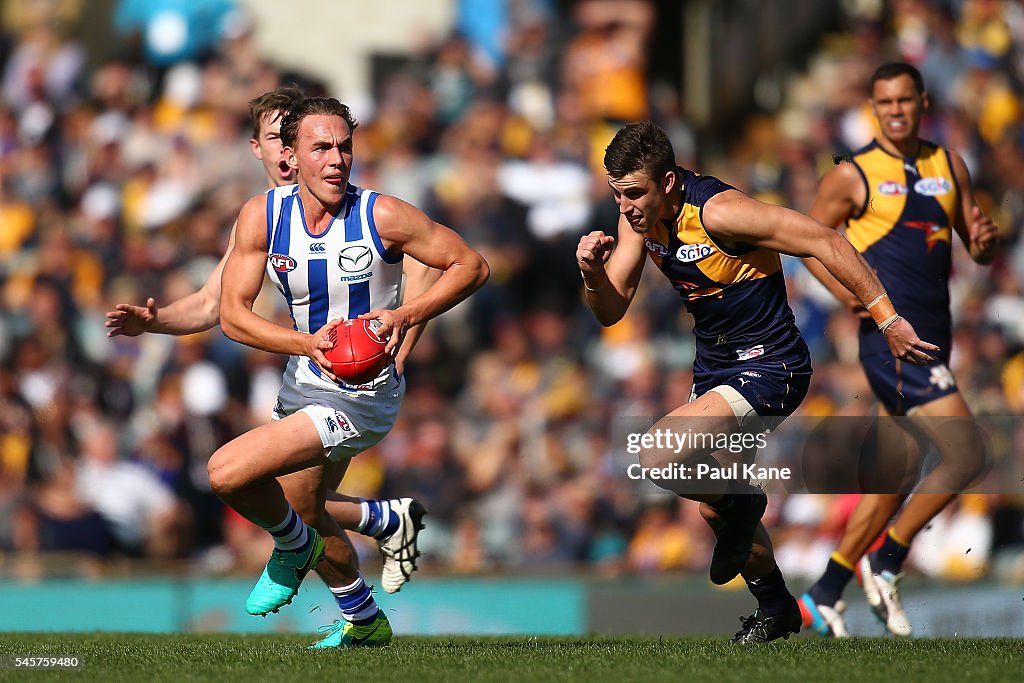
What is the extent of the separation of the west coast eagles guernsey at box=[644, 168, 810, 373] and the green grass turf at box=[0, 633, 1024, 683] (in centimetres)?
147

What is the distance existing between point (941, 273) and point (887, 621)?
2080 mm

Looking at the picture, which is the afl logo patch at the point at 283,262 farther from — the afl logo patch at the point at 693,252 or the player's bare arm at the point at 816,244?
the player's bare arm at the point at 816,244

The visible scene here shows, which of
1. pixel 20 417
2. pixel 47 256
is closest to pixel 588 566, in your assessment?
pixel 20 417

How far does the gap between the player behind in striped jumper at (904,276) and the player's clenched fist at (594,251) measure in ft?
6.31

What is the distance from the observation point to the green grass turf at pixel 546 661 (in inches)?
247

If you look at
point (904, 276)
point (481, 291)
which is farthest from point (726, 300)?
point (481, 291)

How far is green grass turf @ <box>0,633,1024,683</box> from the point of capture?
627 centimetres

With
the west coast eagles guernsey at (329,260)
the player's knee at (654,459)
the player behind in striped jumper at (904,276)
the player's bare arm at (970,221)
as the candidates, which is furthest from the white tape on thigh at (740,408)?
the player's bare arm at (970,221)

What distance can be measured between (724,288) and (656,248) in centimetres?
39

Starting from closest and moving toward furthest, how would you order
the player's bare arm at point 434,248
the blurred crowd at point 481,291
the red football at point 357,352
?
the red football at point 357,352 < the player's bare arm at point 434,248 < the blurred crowd at point 481,291

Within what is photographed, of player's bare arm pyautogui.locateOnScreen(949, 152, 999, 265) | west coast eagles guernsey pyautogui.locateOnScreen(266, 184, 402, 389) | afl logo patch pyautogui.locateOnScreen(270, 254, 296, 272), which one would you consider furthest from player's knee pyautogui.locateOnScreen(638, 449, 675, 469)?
player's bare arm pyautogui.locateOnScreen(949, 152, 999, 265)

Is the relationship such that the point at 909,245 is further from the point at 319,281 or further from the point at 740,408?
the point at 319,281

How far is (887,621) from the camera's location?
9.06m

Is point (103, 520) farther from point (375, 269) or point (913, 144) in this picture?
point (913, 144)
